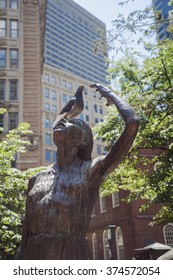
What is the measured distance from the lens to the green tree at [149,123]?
12297 mm

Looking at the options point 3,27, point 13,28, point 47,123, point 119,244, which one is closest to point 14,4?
point 13,28

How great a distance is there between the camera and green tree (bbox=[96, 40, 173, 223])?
484 inches

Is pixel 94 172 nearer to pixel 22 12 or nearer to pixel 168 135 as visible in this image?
pixel 168 135

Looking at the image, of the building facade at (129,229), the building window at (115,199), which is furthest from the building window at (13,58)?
the building facade at (129,229)

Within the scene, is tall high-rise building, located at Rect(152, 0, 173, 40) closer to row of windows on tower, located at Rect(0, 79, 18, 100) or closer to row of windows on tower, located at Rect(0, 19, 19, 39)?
row of windows on tower, located at Rect(0, 79, 18, 100)

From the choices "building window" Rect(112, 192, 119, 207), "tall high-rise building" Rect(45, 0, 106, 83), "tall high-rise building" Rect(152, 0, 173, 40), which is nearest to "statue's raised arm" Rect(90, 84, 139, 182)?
"tall high-rise building" Rect(152, 0, 173, 40)

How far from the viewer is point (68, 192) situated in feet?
7.41

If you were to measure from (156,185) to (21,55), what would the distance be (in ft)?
77.8

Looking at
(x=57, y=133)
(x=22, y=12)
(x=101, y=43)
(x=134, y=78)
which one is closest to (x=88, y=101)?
(x=22, y=12)

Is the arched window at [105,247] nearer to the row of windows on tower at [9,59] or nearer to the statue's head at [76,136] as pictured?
the row of windows on tower at [9,59]

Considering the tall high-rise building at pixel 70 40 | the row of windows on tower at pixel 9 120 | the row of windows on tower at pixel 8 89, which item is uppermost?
the tall high-rise building at pixel 70 40

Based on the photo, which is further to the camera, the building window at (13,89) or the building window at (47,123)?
the building window at (47,123)
